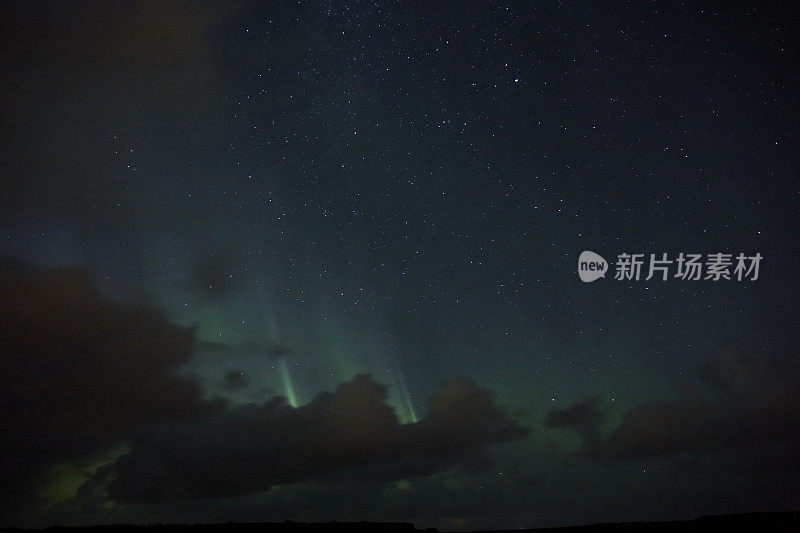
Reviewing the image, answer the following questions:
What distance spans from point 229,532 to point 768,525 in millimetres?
25735

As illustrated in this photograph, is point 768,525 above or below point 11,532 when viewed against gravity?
below

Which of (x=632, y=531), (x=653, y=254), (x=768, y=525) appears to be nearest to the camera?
(x=653, y=254)

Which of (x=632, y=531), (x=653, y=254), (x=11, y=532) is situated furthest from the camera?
(x=632, y=531)

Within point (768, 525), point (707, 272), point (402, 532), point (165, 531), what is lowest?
point (768, 525)

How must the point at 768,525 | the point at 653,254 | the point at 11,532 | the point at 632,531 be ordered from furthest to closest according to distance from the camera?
the point at 632,531 → the point at 768,525 → the point at 11,532 → the point at 653,254

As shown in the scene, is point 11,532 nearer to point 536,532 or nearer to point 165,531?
point 165,531

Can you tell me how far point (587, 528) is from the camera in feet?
114

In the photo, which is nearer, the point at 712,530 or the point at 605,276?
the point at 605,276

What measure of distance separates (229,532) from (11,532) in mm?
9395

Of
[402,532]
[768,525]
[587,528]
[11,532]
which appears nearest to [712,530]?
[768,525]

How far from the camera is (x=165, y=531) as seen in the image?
30.0 metres

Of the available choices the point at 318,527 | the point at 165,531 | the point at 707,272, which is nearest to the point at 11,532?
the point at 165,531

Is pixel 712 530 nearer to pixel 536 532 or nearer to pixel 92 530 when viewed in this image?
pixel 536 532

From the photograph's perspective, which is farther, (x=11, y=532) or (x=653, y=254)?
(x=11, y=532)
